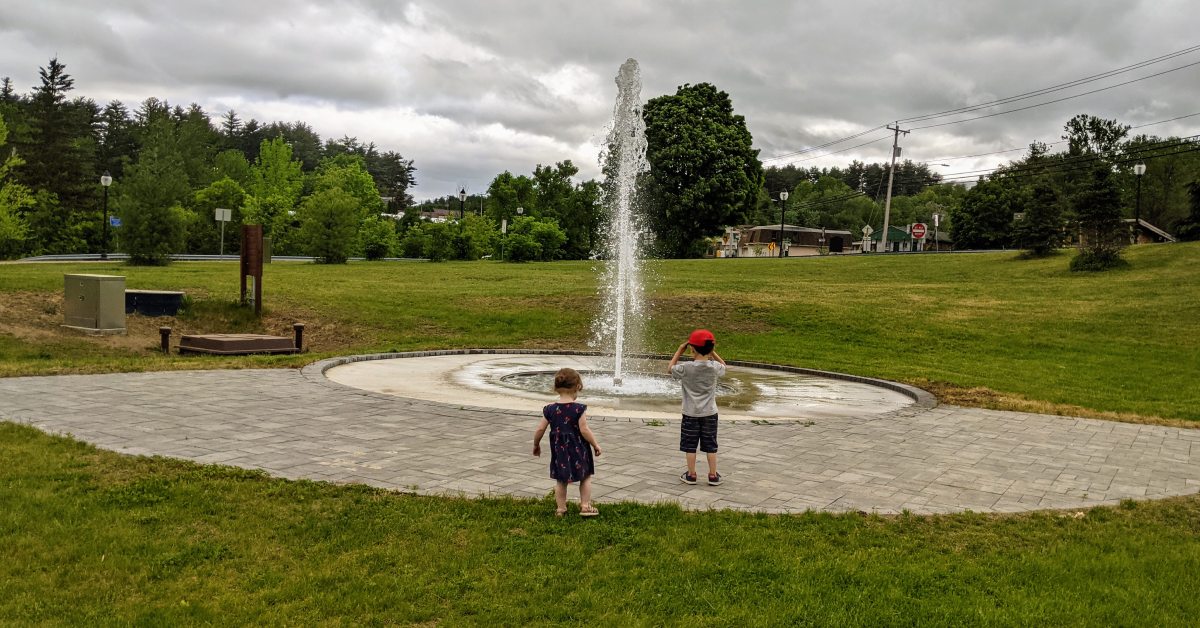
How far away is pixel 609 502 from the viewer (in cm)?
634

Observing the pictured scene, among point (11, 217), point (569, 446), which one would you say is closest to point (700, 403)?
point (569, 446)

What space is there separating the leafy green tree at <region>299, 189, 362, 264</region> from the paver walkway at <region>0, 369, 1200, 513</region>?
3032 cm

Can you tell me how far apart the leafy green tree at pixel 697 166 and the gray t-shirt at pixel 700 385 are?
4097 cm

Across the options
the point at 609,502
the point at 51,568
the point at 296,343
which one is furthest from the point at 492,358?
the point at 51,568

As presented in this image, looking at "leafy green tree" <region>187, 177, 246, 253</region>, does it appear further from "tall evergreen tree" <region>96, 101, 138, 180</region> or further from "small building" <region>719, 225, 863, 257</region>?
"small building" <region>719, 225, 863, 257</region>

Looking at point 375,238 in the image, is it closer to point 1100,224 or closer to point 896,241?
point 1100,224

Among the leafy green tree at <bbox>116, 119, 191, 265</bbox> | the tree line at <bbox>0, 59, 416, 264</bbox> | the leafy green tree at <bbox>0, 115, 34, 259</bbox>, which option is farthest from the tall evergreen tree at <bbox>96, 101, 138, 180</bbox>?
the leafy green tree at <bbox>116, 119, 191, 265</bbox>

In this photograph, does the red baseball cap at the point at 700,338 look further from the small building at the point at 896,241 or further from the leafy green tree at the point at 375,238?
the small building at the point at 896,241

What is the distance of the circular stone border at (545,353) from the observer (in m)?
12.4

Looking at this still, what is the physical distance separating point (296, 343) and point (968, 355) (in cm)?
1593

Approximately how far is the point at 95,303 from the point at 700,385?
51.6ft

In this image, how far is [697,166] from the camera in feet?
155

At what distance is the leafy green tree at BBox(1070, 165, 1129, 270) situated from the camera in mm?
33625

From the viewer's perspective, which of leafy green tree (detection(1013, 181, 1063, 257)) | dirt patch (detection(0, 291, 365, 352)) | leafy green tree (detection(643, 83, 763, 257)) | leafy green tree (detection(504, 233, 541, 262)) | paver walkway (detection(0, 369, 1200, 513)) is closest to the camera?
paver walkway (detection(0, 369, 1200, 513))
